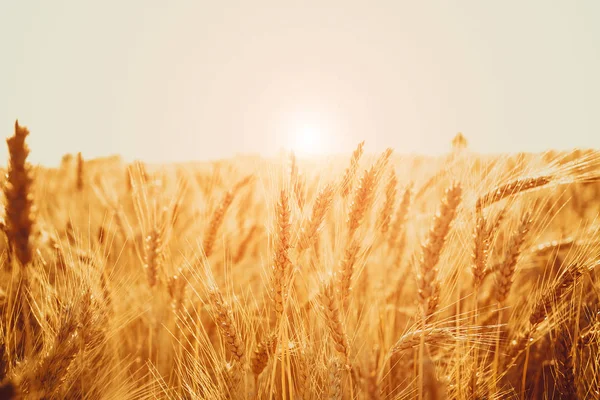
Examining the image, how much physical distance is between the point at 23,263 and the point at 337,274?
1162mm

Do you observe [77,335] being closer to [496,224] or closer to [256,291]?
[256,291]

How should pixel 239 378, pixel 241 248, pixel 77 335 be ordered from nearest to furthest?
pixel 77 335
pixel 239 378
pixel 241 248

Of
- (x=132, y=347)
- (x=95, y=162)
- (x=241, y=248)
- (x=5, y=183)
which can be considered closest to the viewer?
(x=5, y=183)

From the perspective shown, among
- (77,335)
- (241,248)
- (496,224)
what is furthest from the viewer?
(241,248)

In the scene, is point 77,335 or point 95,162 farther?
point 95,162

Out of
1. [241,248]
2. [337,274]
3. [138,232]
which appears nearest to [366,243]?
[337,274]

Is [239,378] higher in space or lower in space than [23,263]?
lower

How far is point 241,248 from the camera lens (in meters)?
2.63

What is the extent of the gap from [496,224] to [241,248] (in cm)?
165

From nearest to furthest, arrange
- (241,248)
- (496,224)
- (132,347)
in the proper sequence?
(496,224) → (132,347) → (241,248)

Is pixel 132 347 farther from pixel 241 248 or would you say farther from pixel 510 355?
pixel 510 355

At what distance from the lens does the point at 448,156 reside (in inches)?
91.9

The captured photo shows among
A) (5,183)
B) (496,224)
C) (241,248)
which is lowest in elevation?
(241,248)

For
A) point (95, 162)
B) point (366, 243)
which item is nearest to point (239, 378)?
point (366, 243)
